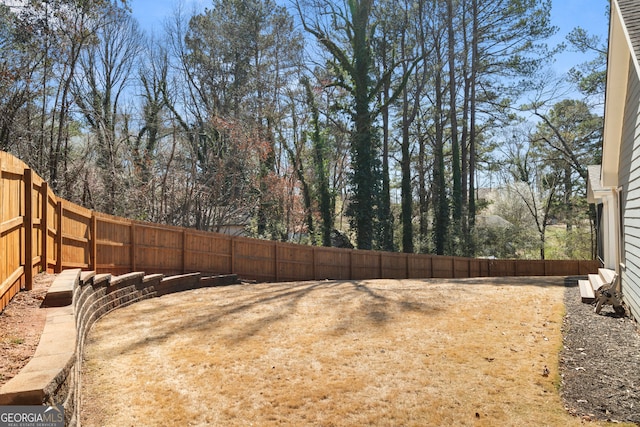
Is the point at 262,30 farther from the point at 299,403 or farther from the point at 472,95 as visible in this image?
the point at 299,403

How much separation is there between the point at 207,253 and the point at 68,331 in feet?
27.0

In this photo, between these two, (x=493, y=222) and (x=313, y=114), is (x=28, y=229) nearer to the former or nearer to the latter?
(x=313, y=114)

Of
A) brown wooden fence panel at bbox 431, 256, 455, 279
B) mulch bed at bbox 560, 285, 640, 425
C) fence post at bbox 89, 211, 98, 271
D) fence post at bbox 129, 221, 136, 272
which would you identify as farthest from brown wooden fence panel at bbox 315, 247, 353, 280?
mulch bed at bbox 560, 285, 640, 425

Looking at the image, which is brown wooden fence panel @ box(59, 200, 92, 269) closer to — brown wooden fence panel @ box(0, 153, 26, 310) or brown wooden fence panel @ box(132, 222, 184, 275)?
brown wooden fence panel @ box(132, 222, 184, 275)

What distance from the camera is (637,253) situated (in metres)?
6.07

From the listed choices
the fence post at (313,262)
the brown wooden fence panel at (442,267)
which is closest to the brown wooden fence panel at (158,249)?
the fence post at (313,262)

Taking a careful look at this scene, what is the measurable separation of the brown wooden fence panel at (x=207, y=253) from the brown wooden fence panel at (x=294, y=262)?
2.28 meters

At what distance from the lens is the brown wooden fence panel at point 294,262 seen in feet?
46.6

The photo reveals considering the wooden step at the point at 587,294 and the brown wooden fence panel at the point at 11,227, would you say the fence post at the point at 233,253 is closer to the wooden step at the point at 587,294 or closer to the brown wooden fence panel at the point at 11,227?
the brown wooden fence panel at the point at 11,227

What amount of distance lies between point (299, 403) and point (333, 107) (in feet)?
71.6

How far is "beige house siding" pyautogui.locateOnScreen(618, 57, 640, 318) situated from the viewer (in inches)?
240

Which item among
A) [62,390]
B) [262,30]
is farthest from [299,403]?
[262,30]

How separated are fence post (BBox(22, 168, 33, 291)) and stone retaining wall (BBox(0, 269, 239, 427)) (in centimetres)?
26

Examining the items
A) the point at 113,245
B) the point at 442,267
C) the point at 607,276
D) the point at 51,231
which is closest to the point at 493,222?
the point at 442,267
